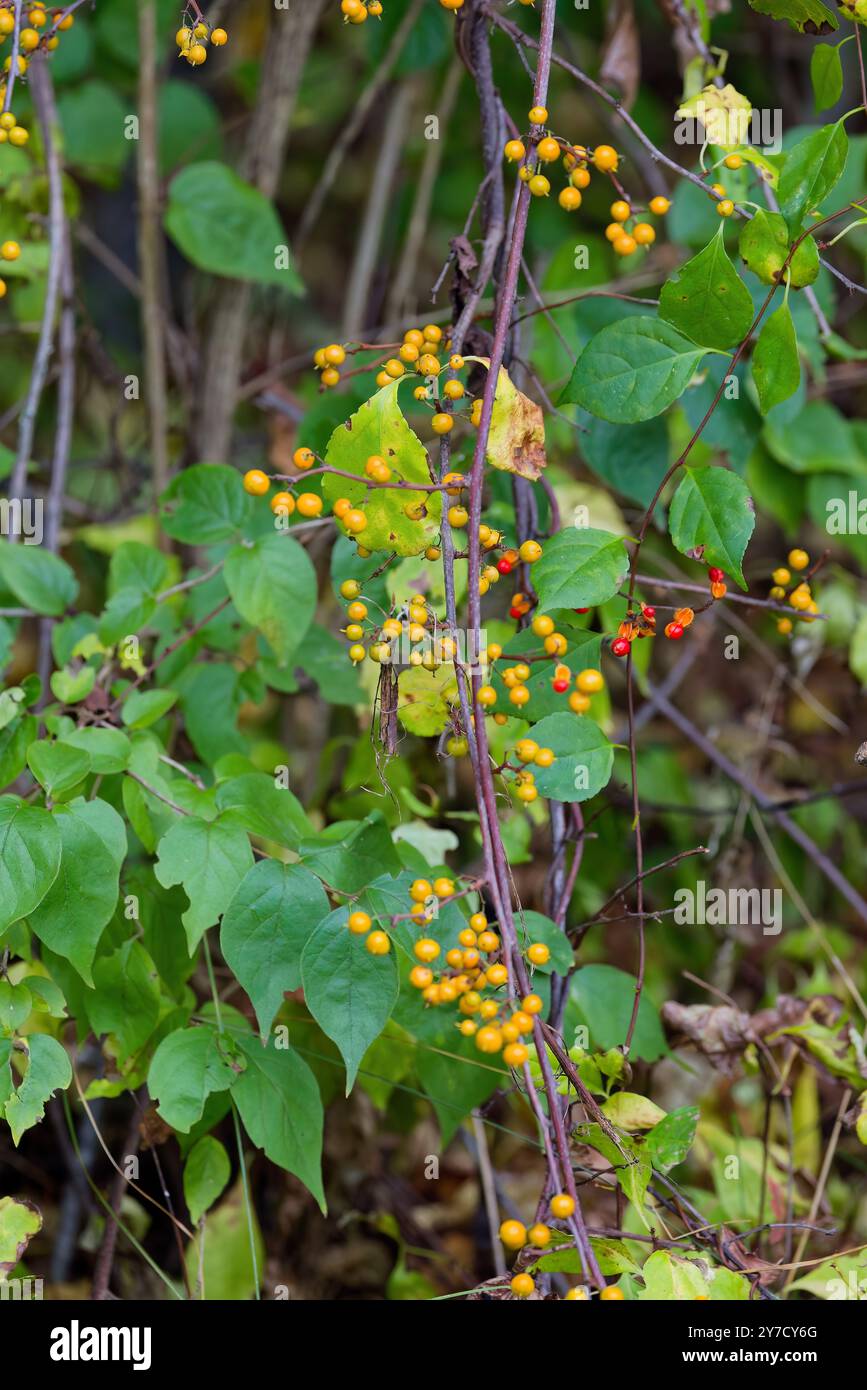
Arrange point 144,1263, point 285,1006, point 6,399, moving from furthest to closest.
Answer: point 6,399 → point 144,1263 → point 285,1006

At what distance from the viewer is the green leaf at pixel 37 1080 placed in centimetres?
96

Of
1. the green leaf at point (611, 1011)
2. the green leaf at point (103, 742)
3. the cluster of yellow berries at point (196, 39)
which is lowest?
the green leaf at point (611, 1011)

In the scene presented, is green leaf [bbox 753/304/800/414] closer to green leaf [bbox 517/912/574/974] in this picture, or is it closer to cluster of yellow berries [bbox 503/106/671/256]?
cluster of yellow berries [bbox 503/106/671/256]

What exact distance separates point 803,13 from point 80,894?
956 mm

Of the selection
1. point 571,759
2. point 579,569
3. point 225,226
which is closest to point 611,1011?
point 571,759

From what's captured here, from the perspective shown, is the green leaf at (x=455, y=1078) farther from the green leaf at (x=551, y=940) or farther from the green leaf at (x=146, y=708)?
the green leaf at (x=146, y=708)

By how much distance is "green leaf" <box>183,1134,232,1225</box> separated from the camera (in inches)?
43.2

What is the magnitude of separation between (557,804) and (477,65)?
2.43ft

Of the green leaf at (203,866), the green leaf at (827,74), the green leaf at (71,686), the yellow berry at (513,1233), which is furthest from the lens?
the green leaf at (71,686)

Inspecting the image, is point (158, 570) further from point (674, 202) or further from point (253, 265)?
point (674, 202)

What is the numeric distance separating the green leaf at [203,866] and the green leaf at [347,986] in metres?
0.09

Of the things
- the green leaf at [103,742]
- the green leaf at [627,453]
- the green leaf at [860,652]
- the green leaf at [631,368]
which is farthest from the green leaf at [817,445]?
the green leaf at [103,742]
